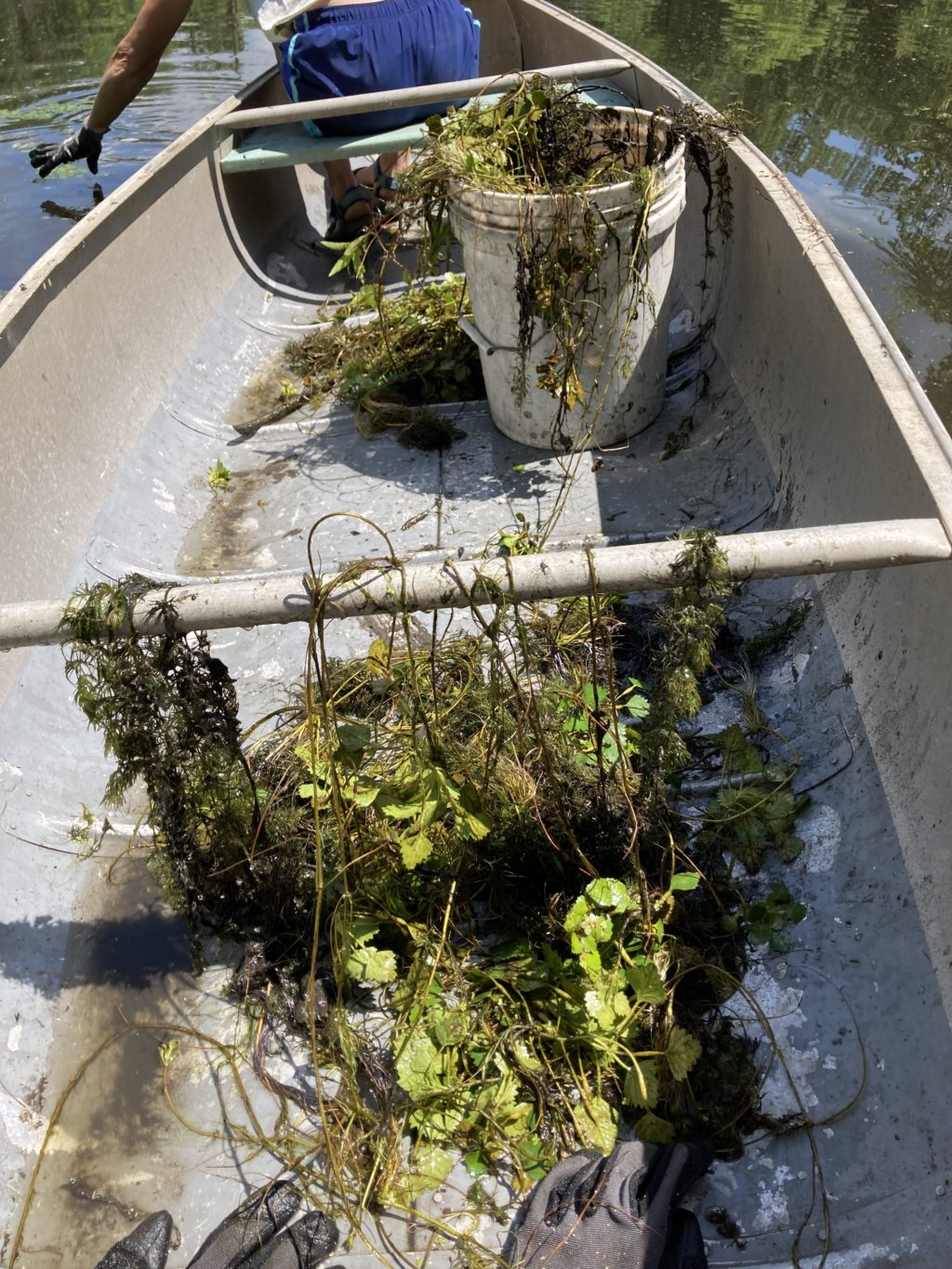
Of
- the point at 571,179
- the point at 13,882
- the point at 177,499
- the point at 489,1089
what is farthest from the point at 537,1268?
the point at 571,179

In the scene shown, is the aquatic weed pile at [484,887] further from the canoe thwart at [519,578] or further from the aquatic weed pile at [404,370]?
the aquatic weed pile at [404,370]

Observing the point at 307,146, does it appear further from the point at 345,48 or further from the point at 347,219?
the point at 347,219

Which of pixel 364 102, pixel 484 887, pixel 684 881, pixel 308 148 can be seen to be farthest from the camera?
pixel 308 148

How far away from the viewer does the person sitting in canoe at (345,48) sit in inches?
167

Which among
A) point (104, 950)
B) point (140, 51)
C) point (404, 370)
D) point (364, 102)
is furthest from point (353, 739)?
point (140, 51)

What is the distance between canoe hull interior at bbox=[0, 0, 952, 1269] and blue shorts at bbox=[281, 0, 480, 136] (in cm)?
59

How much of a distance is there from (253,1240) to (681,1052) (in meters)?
0.81

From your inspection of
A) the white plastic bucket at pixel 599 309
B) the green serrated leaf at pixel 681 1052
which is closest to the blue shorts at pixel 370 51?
the white plastic bucket at pixel 599 309

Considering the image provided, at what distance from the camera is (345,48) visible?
4316mm

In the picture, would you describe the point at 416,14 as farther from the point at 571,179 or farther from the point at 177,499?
the point at 177,499

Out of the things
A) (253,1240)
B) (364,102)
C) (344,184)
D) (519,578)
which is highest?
(364,102)

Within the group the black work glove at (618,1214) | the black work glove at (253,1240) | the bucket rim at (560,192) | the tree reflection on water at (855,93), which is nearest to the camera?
the black work glove at (618,1214)

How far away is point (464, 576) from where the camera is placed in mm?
1484

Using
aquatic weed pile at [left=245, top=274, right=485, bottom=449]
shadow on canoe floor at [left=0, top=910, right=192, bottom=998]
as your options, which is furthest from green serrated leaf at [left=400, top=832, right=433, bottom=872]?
aquatic weed pile at [left=245, top=274, right=485, bottom=449]
